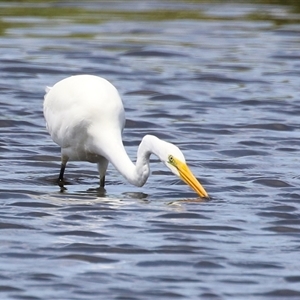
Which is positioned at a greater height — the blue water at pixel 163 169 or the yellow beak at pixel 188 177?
the yellow beak at pixel 188 177

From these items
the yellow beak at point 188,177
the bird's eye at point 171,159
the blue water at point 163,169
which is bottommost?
the blue water at point 163,169

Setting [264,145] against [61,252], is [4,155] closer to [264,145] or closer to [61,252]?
[264,145]

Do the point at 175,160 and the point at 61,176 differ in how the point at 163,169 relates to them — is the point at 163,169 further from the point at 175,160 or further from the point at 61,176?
the point at 175,160

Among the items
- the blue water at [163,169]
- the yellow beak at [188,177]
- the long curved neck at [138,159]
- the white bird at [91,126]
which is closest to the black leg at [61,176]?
the white bird at [91,126]

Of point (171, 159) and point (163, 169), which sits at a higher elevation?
point (171, 159)

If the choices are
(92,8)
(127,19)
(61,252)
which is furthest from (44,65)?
(61,252)

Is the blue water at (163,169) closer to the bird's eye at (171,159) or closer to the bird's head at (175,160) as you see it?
the bird's head at (175,160)

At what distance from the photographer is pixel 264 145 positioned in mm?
12922

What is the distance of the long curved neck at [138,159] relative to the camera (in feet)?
31.6

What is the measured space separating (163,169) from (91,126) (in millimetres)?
1414

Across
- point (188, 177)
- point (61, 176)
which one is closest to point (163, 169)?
point (61, 176)

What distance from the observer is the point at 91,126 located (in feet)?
34.3

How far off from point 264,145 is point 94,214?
12.9 feet

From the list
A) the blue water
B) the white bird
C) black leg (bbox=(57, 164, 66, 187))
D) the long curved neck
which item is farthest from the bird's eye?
black leg (bbox=(57, 164, 66, 187))
